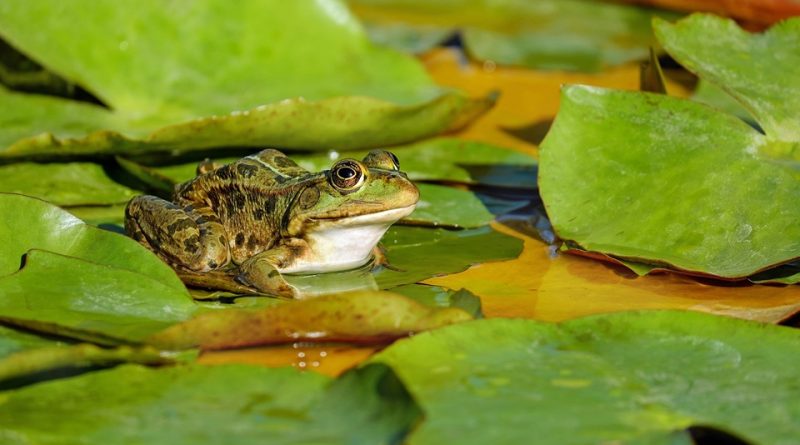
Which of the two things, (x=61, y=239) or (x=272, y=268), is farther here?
(x=272, y=268)

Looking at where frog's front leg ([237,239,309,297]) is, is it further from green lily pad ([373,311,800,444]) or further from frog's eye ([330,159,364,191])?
green lily pad ([373,311,800,444])

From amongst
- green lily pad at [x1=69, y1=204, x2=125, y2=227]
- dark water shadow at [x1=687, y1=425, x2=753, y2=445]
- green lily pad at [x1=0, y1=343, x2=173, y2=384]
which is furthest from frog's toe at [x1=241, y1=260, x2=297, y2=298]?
dark water shadow at [x1=687, y1=425, x2=753, y2=445]

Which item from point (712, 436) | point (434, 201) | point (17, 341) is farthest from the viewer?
point (434, 201)

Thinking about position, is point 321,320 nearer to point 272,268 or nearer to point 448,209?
point 272,268

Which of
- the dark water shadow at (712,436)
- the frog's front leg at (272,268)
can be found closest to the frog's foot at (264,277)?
the frog's front leg at (272,268)

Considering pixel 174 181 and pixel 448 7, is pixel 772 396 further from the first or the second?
pixel 448 7

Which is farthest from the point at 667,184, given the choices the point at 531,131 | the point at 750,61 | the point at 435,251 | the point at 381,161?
the point at 531,131

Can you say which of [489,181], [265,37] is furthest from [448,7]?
[489,181]
